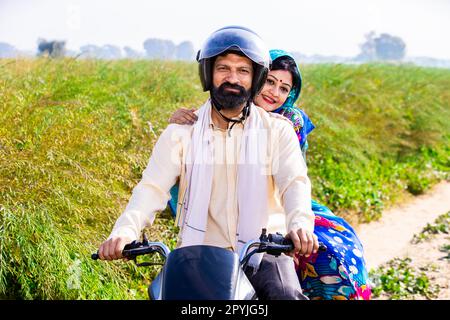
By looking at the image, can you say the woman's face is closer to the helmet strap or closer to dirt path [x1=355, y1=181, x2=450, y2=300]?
the helmet strap

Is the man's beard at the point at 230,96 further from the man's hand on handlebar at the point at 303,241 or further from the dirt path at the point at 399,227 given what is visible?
the dirt path at the point at 399,227

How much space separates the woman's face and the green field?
1.45 meters

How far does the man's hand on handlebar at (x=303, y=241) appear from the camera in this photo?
8.36 feet

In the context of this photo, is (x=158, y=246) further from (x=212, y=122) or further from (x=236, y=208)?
(x=212, y=122)

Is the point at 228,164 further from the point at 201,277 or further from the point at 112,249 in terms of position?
the point at 201,277

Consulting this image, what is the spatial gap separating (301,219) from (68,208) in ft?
7.29

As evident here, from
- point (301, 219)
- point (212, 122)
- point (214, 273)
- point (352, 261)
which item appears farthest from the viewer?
point (352, 261)

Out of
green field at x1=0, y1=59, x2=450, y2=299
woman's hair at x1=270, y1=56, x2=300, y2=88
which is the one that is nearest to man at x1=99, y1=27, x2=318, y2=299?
woman's hair at x1=270, y1=56, x2=300, y2=88

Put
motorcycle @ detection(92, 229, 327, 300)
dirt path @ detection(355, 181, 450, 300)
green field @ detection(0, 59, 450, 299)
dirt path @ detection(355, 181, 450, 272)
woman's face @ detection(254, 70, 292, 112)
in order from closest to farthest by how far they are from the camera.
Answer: motorcycle @ detection(92, 229, 327, 300) < green field @ detection(0, 59, 450, 299) < woman's face @ detection(254, 70, 292, 112) < dirt path @ detection(355, 181, 450, 300) < dirt path @ detection(355, 181, 450, 272)

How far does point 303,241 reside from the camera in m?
2.56

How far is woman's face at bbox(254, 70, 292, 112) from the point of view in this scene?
434 centimetres

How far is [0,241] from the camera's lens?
3996mm

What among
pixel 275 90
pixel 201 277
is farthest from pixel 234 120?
pixel 275 90
